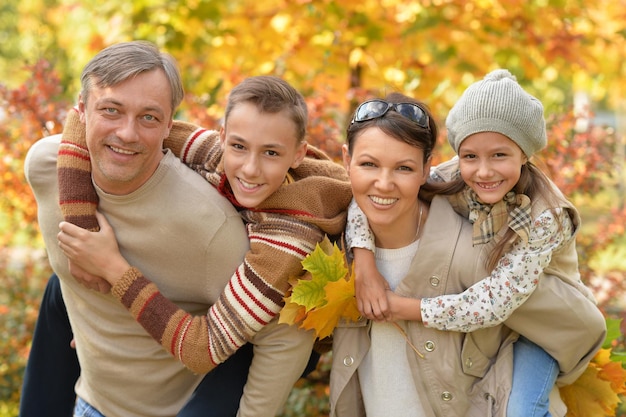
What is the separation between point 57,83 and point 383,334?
2830 mm

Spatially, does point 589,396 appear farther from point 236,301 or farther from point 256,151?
point 256,151

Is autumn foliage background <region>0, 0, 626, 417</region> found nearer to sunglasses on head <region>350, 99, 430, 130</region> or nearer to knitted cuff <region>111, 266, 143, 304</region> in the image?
sunglasses on head <region>350, 99, 430, 130</region>

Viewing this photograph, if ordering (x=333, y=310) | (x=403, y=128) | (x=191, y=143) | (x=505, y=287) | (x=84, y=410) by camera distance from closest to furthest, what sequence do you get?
(x=505, y=287)
(x=403, y=128)
(x=333, y=310)
(x=191, y=143)
(x=84, y=410)

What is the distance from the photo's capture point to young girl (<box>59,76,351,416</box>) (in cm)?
288

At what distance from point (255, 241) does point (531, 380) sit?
1.18 metres

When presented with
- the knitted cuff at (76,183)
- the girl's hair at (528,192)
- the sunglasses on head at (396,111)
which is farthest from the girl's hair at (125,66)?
the girl's hair at (528,192)

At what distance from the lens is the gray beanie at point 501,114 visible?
2744mm

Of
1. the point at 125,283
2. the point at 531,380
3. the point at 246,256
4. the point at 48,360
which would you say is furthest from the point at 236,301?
the point at 48,360

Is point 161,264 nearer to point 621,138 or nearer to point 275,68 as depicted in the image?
point 275,68

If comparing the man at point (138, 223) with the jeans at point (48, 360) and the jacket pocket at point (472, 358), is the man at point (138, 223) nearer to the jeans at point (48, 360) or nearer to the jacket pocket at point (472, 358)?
the jeans at point (48, 360)

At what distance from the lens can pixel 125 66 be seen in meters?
2.91

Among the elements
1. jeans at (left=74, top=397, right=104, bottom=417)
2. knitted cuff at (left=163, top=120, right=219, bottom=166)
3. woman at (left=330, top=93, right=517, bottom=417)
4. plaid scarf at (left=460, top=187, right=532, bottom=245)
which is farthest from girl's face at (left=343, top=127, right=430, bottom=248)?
jeans at (left=74, top=397, right=104, bottom=417)

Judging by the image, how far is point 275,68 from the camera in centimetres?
509

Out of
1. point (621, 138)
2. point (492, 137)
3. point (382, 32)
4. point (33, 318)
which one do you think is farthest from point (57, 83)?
point (621, 138)
